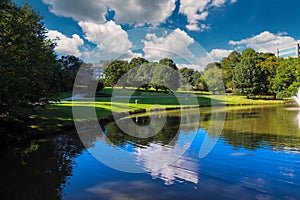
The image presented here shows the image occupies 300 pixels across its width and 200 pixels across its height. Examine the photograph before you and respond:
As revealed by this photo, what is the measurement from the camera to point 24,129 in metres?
17.0

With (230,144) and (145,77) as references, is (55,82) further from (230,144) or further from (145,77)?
(145,77)

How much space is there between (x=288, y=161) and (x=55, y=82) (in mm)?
16753

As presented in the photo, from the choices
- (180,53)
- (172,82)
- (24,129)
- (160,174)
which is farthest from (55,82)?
(172,82)

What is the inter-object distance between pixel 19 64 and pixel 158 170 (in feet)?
34.0

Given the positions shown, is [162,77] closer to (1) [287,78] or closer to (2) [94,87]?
(2) [94,87]

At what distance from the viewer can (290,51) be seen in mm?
158750

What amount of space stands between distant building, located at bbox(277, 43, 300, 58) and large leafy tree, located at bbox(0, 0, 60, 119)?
164 m

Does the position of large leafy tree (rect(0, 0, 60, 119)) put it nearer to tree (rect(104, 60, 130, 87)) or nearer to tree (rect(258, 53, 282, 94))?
tree (rect(104, 60, 130, 87))

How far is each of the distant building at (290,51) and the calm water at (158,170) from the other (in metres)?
160

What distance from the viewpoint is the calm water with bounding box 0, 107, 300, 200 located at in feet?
25.4

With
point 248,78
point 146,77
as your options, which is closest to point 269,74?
point 248,78

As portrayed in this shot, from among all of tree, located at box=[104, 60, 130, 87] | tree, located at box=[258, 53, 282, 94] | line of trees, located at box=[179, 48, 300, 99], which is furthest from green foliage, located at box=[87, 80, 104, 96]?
tree, located at box=[258, 53, 282, 94]

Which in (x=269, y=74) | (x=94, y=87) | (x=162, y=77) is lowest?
(x=94, y=87)

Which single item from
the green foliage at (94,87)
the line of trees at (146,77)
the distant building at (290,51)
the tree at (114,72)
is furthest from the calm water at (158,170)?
the distant building at (290,51)
